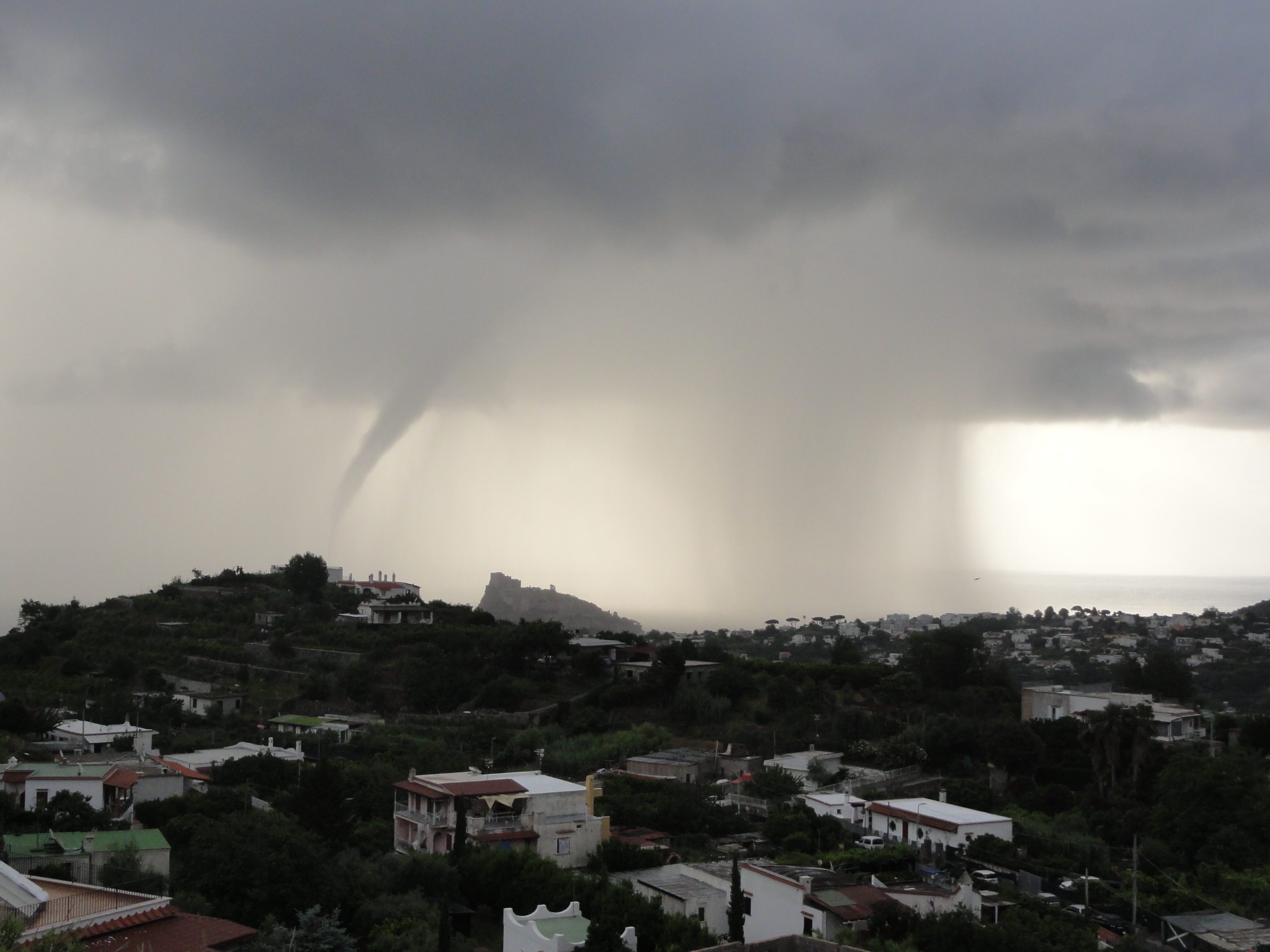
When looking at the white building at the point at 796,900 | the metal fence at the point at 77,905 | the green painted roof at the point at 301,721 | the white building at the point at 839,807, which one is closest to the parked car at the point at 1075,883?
the white building at the point at 839,807

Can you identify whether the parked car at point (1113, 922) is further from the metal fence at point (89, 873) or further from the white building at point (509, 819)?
the metal fence at point (89, 873)

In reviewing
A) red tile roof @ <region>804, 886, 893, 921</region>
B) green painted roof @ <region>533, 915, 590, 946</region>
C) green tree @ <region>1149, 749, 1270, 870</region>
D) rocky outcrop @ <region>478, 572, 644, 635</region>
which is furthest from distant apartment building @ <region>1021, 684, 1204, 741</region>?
rocky outcrop @ <region>478, 572, 644, 635</region>

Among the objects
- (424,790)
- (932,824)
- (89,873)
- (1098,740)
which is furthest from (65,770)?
(1098,740)

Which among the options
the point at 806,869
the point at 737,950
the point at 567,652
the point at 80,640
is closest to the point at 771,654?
the point at 567,652

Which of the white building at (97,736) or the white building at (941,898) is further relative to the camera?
the white building at (97,736)

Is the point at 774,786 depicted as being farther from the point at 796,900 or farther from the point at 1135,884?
the point at 796,900

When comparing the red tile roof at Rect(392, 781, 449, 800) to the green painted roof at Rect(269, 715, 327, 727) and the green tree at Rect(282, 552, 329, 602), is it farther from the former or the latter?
the green tree at Rect(282, 552, 329, 602)
